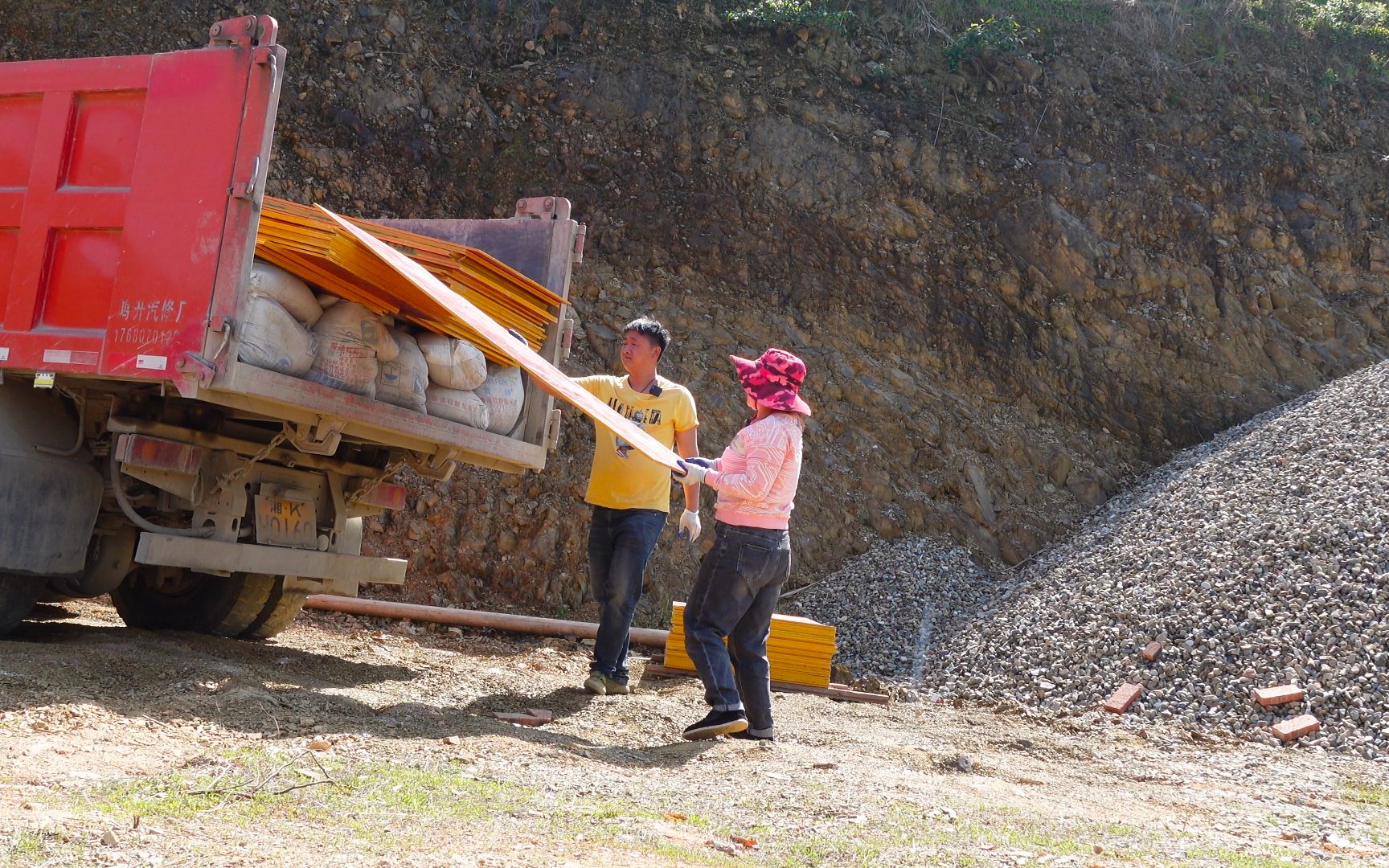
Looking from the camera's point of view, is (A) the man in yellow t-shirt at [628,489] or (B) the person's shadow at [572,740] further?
(A) the man in yellow t-shirt at [628,489]

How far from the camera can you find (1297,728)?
6.50 meters

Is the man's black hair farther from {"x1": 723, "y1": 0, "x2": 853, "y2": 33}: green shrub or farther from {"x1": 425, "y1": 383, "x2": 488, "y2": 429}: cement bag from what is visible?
{"x1": 723, "y1": 0, "x2": 853, "y2": 33}: green shrub

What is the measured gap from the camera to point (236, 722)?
14.3 feet

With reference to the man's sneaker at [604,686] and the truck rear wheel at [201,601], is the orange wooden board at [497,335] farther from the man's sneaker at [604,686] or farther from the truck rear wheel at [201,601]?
the truck rear wheel at [201,601]

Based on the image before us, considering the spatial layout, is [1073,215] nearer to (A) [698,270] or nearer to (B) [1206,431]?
(B) [1206,431]

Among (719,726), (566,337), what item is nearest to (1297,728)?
(719,726)

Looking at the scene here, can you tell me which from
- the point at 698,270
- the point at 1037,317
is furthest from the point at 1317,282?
the point at 698,270

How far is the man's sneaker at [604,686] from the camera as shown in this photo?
621 centimetres

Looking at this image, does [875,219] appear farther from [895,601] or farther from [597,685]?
[597,685]

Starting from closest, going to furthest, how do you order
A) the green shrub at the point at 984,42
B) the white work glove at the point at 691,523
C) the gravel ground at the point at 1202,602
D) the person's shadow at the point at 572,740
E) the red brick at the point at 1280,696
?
the person's shadow at the point at 572,740, the white work glove at the point at 691,523, the red brick at the point at 1280,696, the gravel ground at the point at 1202,602, the green shrub at the point at 984,42

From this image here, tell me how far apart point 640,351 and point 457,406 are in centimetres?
97

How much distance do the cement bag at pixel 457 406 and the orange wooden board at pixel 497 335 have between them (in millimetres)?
563

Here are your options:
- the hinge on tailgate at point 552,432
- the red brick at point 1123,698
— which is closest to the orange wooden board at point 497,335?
the hinge on tailgate at point 552,432

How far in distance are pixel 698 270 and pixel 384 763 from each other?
9.07m
